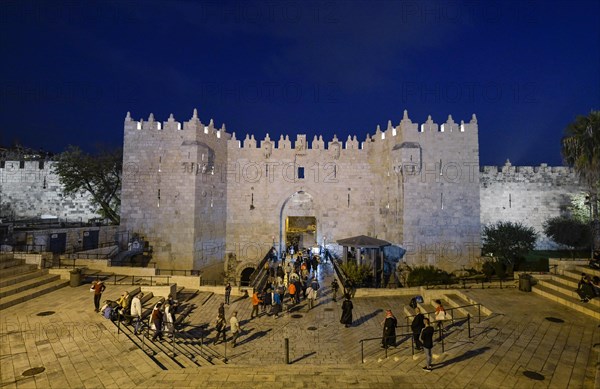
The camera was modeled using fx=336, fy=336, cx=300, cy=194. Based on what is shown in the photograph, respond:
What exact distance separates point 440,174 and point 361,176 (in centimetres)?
667

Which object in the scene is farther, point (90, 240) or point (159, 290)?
point (90, 240)

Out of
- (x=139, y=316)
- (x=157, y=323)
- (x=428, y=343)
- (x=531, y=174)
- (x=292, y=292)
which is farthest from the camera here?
(x=531, y=174)

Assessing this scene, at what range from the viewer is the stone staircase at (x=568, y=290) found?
1167 centimetres

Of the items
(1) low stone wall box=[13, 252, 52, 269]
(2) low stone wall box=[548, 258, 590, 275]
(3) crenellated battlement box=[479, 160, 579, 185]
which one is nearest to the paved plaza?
(1) low stone wall box=[13, 252, 52, 269]

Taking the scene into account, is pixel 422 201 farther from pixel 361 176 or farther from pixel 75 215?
pixel 75 215

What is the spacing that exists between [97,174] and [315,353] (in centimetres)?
2409

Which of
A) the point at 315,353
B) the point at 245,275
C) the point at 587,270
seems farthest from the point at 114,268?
the point at 587,270

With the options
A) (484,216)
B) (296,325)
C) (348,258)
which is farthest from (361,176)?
(296,325)

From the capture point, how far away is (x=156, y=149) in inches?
946

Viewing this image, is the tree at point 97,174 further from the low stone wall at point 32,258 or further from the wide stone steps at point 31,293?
the wide stone steps at point 31,293

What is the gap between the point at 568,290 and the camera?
13.5 m

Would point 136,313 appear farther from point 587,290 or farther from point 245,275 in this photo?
point 245,275

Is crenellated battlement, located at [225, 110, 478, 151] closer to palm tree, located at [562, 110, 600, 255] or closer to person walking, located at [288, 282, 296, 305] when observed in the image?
palm tree, located at [562, 110, 600, 255]

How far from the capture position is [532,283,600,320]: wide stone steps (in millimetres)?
11309
